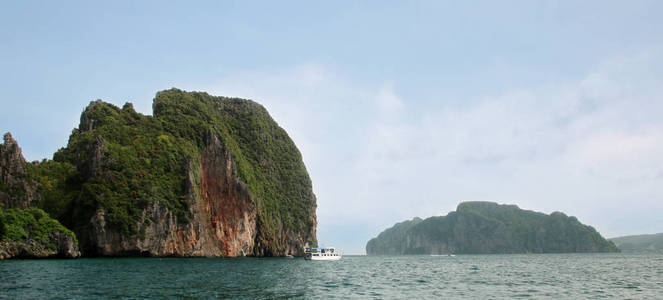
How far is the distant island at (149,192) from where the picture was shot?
82188 millimetres

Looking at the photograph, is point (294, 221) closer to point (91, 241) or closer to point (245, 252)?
point (245, 252)

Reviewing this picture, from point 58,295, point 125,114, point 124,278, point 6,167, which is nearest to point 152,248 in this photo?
point 6,167

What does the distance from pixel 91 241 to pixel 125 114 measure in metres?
44.8

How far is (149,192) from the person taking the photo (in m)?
99.2

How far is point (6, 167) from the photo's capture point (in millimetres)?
82188

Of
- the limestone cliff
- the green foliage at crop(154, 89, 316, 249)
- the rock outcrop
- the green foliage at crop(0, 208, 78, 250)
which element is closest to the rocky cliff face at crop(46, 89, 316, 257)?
the green foliage at crop(154, 89, 316, 249)

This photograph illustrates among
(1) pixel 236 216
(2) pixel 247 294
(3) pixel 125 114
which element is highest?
(3) pixel 125 114

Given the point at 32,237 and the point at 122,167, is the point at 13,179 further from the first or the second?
the point at 122,167

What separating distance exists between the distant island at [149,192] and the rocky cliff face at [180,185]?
0.25 m

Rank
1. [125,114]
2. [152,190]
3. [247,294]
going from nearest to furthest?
1. [247,294]
2. [152,190]
3. [125,114]

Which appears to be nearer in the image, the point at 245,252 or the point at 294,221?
the point at 245,252

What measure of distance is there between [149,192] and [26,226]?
29877 millimetres

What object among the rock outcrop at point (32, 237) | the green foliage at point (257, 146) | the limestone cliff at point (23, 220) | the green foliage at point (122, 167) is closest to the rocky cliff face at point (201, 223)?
the green foliage at point (122, 167)

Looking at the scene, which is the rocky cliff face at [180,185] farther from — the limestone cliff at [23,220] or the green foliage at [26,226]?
the green foliage at [26,226]
